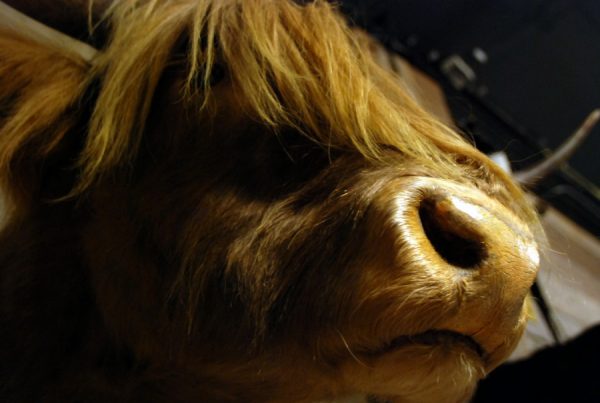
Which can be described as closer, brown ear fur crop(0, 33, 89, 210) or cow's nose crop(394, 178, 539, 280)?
cow's nose crop(394, 178, 539, 280)

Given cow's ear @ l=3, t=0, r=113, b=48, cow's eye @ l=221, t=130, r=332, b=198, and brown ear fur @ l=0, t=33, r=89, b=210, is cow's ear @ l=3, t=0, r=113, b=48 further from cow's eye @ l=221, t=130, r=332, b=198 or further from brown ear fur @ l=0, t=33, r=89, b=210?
cow's eye @ l=221, t=130, r=332, b=198

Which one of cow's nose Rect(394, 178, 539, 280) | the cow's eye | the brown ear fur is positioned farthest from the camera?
the brown ear fur

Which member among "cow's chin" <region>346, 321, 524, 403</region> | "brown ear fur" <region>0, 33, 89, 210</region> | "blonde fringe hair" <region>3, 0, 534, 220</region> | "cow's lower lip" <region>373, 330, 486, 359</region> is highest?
"blonde fringe hair" <region>3, 0, 534, 220</region>

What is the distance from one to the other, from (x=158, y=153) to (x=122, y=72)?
107 millimetres

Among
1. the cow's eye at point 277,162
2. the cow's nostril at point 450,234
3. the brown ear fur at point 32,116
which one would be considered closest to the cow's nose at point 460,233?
the cow's nostril at point 450,234

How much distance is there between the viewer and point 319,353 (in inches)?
17.6

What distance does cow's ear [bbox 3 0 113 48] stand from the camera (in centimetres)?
65

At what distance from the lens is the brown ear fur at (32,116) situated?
2.00ft

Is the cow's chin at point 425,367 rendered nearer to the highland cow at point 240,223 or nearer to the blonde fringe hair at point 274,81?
the highland cow at point 240,223

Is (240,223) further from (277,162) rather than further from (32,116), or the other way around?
(32,116)

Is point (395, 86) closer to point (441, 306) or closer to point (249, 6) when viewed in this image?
point (249, 6)

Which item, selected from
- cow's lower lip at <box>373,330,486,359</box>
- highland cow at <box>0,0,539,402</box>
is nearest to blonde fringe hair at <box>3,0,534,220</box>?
highland cow at <box>0,0,539,402</box>

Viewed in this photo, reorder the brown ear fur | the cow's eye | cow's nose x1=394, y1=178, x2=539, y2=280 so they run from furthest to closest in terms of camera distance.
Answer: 1. the brown ear fur
2. the cow's eye
3. cow's nose x1=394, y1=178, x2=539, y2=280

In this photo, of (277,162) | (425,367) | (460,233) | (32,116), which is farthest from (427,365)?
(32,116)
